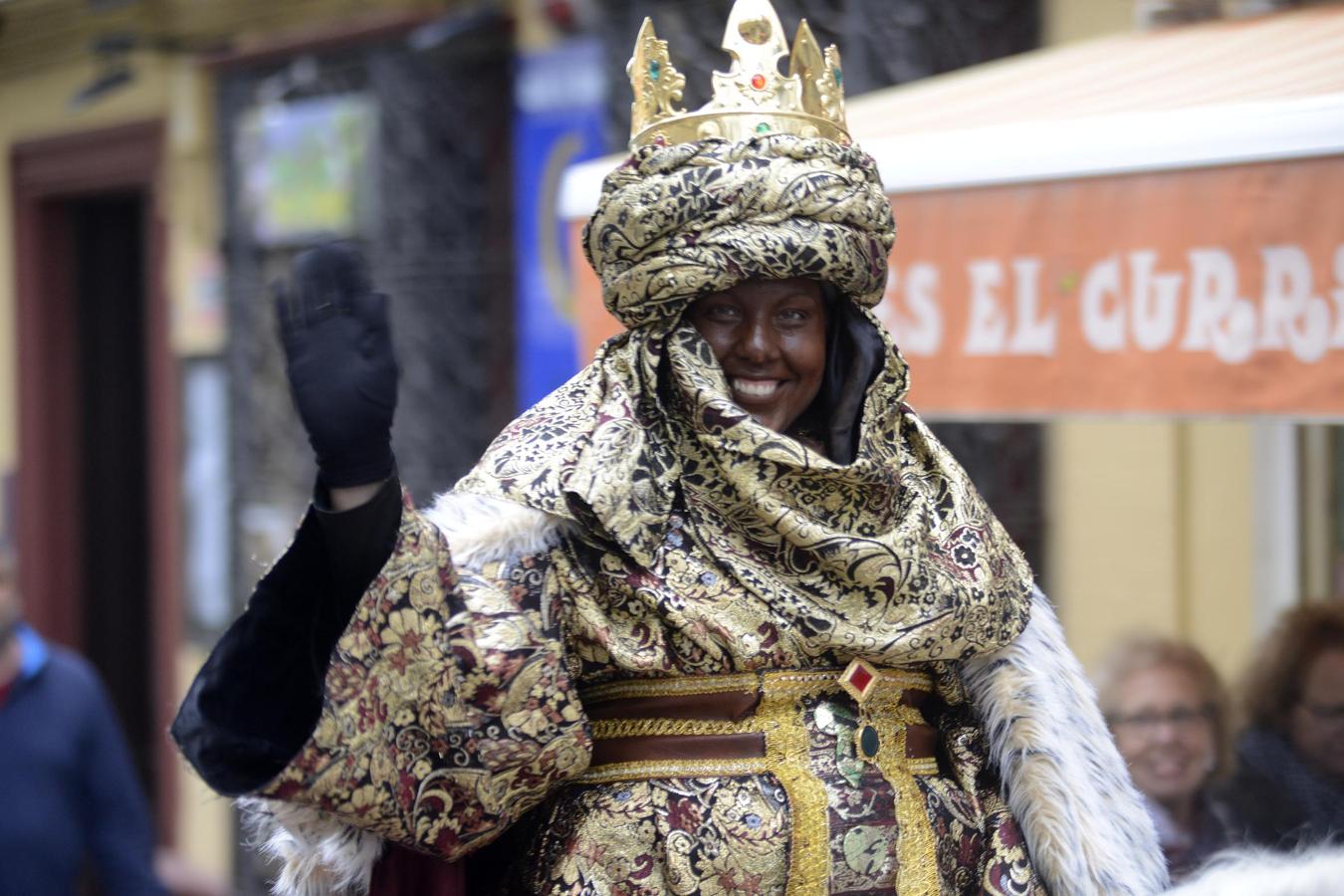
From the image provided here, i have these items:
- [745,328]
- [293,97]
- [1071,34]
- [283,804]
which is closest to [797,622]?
[745,328]

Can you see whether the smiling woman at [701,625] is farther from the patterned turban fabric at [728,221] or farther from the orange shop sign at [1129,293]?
the orange shop sign at [1129,293]

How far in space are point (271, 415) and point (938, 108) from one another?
4.21 meters

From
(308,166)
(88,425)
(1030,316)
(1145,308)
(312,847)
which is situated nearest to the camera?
(312,847)

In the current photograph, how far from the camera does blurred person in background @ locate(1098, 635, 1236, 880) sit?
397 cm

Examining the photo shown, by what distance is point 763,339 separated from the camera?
7.97ft

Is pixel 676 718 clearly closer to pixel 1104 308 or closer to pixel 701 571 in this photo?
pixel 701 571

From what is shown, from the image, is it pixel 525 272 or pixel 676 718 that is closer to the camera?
pixel 676 718

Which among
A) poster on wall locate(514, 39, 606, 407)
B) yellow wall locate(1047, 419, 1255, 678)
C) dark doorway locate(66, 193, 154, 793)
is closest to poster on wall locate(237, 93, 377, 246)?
poster on wall locate(514, 39, 606, 407)

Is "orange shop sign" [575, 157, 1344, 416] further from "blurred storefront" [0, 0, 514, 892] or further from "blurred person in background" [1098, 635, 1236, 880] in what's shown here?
"blurred storefront" [0, 0, 514, 892]

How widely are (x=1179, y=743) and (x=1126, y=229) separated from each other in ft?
4.24

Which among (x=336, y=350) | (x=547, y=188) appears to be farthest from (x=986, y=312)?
(x=547, y=188)

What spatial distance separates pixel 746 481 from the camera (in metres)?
2.35

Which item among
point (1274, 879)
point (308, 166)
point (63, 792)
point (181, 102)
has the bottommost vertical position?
point (63, 792)

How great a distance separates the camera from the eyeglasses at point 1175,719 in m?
4.04
